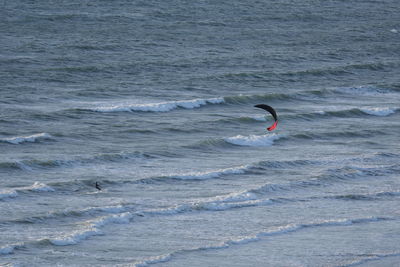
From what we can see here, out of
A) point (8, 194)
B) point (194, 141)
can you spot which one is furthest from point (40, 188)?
point (194, 141)

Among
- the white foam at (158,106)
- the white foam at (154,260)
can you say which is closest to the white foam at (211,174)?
the white foam at (154,260)

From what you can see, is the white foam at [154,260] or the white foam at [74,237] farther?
the white foam at [74,237]

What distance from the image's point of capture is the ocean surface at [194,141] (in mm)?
21453

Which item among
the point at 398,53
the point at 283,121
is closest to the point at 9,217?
the point at 283,121

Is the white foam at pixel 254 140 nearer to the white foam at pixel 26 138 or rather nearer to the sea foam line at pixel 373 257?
the white foam at pixel 26 138

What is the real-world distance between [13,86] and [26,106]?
3693mm

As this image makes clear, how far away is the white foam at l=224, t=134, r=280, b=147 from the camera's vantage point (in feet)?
105

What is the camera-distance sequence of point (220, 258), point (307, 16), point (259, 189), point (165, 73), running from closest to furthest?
point (220, 258) → point (259, 189) → point (165, 73) → point (307, 16)

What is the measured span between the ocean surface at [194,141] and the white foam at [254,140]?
3.2 inches

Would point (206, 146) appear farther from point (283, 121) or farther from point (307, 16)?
point (307, 16)

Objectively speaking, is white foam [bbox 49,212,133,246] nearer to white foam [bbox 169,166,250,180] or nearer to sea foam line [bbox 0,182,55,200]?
sea foam line [bbox 0,182,55,200]

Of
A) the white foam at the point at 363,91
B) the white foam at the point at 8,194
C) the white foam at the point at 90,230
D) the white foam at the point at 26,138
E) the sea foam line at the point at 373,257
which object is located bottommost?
the white foam at the point at 363,91

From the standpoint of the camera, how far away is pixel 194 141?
104 ft

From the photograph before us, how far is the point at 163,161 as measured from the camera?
1139 inches
